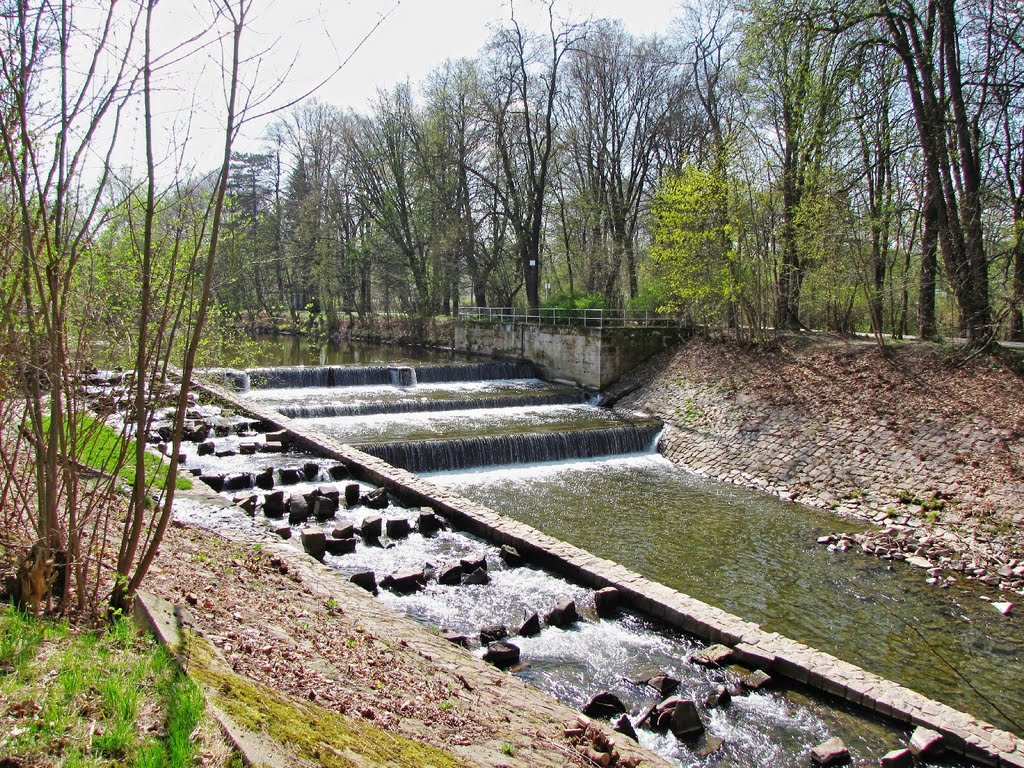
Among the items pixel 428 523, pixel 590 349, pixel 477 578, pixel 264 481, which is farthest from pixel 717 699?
pixel 590 349

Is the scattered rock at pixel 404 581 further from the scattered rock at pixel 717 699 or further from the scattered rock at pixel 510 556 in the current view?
the scattered rock at pixel 717 699

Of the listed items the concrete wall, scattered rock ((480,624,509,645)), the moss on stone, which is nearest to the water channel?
scattered rock ((480,624,509,645))

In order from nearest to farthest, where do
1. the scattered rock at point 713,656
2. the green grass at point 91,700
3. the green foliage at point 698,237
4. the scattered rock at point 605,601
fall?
the green grass at point 91,700 → the scattered rock at point 713,656 → the scattered rock at point 605,601 → the green foliage at point 698,237

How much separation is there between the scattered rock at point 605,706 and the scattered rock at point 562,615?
144 centimetres

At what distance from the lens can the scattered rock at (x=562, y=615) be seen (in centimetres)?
686

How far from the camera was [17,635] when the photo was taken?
10.7 feet

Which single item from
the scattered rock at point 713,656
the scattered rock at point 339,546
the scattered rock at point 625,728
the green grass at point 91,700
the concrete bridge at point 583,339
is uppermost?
the concrete bridge at point 583,339

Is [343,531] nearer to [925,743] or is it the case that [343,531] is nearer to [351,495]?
[351,495]

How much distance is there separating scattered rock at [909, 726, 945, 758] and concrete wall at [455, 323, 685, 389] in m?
16.4

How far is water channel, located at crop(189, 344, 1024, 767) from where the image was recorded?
5.70 metres

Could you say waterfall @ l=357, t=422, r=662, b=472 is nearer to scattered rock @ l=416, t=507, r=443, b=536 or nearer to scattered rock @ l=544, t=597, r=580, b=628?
scattered rock @ l=416, t=507, r=443, b=536

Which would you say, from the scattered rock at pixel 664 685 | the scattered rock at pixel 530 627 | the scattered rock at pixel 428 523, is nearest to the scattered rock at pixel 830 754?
the scattered rock at pixel 664 685

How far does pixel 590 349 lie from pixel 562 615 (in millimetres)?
15524

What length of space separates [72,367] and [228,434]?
443 inches
